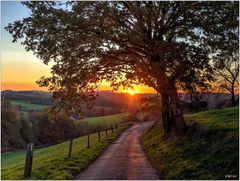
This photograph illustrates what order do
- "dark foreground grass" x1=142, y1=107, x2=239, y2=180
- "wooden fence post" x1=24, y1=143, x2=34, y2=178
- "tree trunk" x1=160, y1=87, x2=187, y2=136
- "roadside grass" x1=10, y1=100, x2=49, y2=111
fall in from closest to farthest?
"dark foreground grass" x1=142, y1=107, x2=239, y2=180 → "wooden fence post" x1=24, y1=143, x2=34, y2=178 → "tree trunk" x1=160, y1=87, x2=187, y2=136 → "roadside grass" x1=10, y1=100, x2=49, y2=111

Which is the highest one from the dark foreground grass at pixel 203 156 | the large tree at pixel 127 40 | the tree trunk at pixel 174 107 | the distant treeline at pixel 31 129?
the large tree at pixel 127 40

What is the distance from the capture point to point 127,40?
2512 cm

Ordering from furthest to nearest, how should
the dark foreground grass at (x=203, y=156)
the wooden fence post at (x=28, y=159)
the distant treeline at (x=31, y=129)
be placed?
the distant treeline at (x=31, y=129) → the wooden fence post at (x=28, y=159) → the dark foreground grass at (x=203, y=156)

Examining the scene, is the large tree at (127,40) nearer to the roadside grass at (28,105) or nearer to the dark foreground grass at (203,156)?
the dark foreground grass at (203,156)

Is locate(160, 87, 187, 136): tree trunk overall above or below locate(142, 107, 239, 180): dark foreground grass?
above

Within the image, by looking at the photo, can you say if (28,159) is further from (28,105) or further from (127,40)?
(28,105)

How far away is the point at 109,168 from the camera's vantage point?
2150 cm

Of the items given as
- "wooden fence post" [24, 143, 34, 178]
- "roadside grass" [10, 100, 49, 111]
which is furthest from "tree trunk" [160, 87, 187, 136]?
"roadside grass" [10, 100, 49, 111]

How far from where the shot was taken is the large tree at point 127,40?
23.1 m

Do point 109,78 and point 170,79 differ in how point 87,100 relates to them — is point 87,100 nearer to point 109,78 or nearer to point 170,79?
point 109,78

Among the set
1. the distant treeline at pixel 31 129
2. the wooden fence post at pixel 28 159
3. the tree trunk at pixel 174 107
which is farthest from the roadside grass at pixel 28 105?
the wooden fence post at pixel 28 159

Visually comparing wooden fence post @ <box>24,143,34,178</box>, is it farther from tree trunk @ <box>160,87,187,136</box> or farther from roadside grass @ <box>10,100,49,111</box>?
roadside grass @ <box>10,100,49,111</box>

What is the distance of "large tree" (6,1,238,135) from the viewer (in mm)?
23125

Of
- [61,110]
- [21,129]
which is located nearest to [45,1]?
[61,110]
